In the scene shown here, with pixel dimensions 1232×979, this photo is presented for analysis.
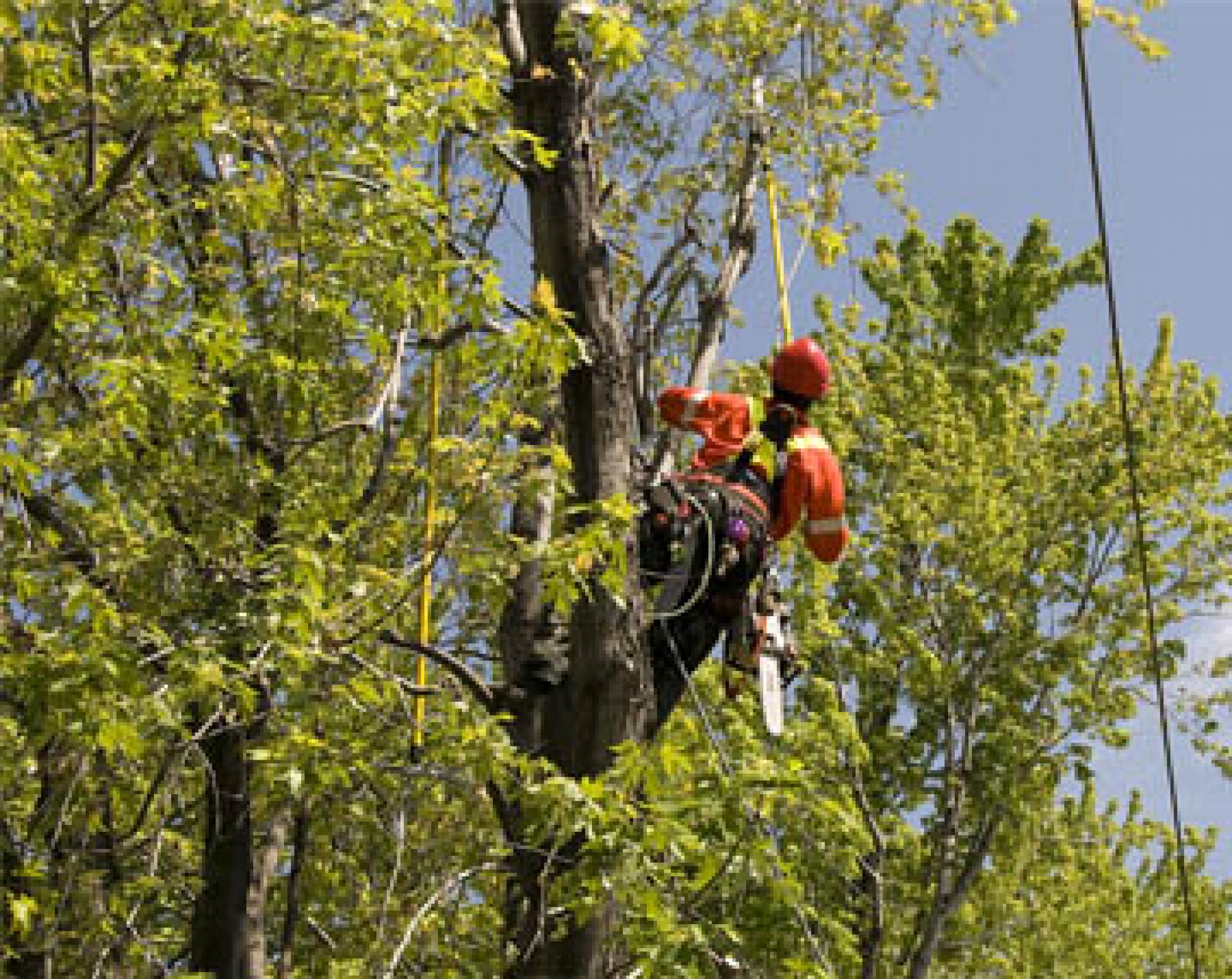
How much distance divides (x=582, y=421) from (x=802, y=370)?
68.7 inches

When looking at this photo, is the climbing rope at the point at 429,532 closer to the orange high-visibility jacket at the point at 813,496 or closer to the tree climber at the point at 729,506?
the tree climber at the point at 729,506

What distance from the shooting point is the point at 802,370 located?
21.7ft

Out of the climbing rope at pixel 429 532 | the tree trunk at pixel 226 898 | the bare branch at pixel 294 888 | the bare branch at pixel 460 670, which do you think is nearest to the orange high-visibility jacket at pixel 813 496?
the climbing rope at pixel 429 532

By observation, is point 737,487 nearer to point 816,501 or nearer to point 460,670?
point 816,501

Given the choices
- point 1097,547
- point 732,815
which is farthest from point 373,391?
point 1097,547

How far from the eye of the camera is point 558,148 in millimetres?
5160

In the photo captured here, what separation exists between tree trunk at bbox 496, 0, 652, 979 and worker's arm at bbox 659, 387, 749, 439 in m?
0.79

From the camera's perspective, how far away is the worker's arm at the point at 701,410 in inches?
239

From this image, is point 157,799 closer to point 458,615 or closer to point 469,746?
point 458,615

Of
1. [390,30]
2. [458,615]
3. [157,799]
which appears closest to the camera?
[390,30]

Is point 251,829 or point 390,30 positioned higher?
point 390,30

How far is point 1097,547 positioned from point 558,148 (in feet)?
36.3

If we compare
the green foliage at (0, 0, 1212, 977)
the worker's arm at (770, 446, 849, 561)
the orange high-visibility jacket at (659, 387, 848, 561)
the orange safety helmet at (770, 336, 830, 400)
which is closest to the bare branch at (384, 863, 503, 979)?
the green foliage at (0, 0, 1212, 977)

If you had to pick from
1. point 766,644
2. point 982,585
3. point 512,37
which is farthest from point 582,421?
point 982,585
